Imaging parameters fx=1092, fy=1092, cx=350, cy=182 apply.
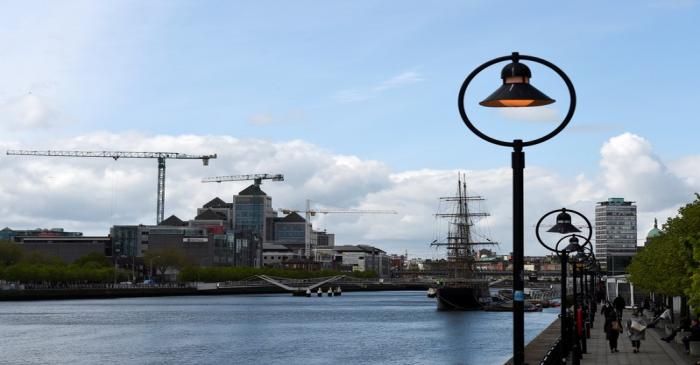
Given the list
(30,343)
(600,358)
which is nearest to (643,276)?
(600,358)

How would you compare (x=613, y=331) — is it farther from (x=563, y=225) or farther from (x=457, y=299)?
(x=457, y=299)

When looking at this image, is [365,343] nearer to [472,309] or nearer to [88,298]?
[472,309]

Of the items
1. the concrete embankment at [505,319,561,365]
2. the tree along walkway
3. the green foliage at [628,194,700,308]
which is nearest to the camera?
the green foliage at [628,194,700,308]

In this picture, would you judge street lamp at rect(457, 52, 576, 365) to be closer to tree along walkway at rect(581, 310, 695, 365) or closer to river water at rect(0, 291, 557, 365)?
tree along walkway at rect(581, 310, 695, 365)

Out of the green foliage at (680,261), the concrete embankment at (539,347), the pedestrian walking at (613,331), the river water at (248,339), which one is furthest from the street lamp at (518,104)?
the river water at (248,339)

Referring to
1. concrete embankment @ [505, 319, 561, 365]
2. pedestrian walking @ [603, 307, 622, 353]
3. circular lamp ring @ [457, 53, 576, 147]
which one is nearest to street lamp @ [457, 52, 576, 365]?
circular lamp ring @ [457, 53, 576, 147]

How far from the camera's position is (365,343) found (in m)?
85.4

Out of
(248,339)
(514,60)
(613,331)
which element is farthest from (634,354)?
(248,339)

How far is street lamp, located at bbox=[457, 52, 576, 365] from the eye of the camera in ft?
42.7

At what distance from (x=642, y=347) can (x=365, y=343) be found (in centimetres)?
4161

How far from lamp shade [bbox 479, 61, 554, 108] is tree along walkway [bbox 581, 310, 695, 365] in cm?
2627

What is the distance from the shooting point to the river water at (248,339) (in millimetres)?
71375

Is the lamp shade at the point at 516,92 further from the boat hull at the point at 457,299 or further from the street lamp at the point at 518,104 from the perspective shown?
the boat hull at the point at 457,299

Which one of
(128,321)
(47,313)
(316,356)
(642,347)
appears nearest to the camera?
(642,347)
